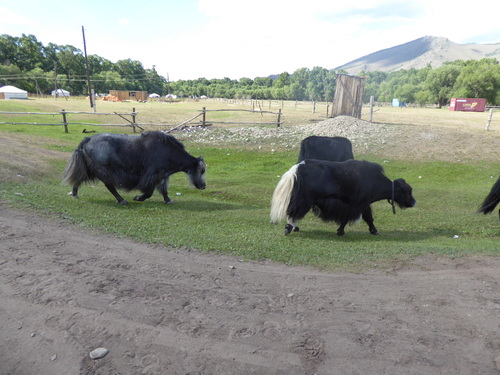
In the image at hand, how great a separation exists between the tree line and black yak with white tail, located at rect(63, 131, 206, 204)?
167ft

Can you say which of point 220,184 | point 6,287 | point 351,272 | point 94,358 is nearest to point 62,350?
point 94,358

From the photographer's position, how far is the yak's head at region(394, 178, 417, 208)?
24.6 ft

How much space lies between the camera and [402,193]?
7555 millimetres

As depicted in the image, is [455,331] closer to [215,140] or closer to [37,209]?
[37,209]

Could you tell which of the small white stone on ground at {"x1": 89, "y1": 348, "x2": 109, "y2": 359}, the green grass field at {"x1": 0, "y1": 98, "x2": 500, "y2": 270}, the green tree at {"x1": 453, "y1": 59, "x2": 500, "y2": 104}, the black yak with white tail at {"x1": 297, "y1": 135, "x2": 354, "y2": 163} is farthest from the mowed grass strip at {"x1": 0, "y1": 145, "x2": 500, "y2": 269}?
the green tree at {"x1": 453, "y1": 59, "x2": 500, "y2": 104}

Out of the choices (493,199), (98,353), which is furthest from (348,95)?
(98,353)

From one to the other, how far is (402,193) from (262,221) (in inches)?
119

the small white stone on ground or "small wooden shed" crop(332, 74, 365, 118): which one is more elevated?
"small wooden shed" crop(332, 74, 365, 118)

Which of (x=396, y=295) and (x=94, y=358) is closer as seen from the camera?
(x=94, y=358)

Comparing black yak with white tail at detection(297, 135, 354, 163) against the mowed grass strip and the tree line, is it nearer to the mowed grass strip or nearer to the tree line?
the mowed grass strip

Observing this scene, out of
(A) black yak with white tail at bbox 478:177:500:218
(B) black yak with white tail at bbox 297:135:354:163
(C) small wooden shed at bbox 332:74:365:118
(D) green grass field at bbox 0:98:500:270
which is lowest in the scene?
(D) green grass field at bbox 0:98:500:270

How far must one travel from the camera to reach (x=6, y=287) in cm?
405

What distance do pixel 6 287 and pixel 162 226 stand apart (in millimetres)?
3047

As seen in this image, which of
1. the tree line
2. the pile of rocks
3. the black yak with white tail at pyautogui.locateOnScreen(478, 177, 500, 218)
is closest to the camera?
the black yak with white tail at pyautogui.locateOnScreen(478, 177, 500, 218)
